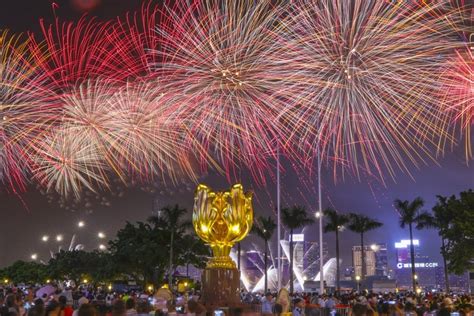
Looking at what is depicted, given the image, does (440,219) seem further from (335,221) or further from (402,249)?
(402,249)

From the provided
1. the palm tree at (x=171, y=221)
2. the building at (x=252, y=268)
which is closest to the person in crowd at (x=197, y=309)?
the palm tree at (x=171, y=221)

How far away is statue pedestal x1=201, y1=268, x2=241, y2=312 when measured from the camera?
2134cm

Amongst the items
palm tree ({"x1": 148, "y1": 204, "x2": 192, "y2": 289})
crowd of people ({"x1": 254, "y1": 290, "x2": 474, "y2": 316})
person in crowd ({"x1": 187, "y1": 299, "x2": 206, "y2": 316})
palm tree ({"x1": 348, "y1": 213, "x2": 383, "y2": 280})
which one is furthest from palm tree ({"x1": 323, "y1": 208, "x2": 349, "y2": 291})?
person in crowd ({"x1": 187, "y1": 299, "x2": 206, "y2": 316})

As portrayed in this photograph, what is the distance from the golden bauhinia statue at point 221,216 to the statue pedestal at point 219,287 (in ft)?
0.89

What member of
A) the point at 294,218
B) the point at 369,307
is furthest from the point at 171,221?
the point at 369,307

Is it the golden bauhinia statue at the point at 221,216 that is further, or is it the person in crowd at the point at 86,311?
the golden bauhinia statue at the point at 221,216

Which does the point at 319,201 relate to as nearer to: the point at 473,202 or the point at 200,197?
the point at 473,202

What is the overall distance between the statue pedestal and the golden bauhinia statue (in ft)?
0.89

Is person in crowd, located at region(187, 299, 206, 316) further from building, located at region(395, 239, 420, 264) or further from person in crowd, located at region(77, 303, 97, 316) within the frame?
building, located at region(395, 239, 420, 264)

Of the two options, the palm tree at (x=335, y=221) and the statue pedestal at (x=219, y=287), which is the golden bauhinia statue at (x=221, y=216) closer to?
the statue pedestal at (x=219, y=287)

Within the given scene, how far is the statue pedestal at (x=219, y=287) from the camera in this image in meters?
21.3

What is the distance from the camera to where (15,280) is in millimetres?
73500

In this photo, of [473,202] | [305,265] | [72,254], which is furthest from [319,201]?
[305,265]

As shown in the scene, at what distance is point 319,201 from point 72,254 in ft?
124
